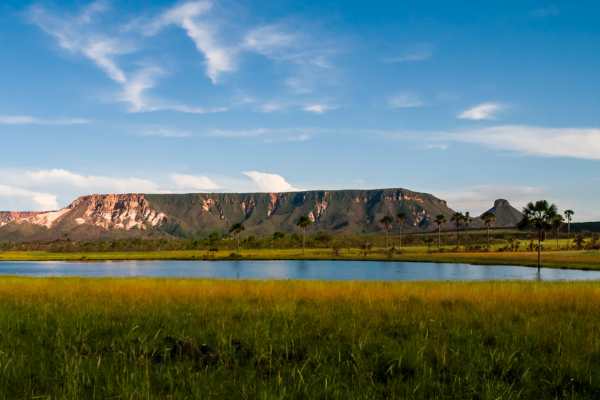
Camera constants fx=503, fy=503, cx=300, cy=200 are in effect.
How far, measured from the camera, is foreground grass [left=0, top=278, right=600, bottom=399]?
6.85 metres

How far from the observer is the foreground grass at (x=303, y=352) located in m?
6.85

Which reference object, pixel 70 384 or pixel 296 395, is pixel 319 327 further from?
pixel 70 384

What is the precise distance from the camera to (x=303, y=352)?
9414 mm

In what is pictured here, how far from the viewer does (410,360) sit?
328 inches

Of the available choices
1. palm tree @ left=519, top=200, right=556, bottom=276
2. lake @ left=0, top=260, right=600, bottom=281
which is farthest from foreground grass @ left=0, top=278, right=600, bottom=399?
palm tree @ left=519, top=200, right=556, bottom=276

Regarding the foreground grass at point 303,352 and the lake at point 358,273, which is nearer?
the foreground grass at point 303,352


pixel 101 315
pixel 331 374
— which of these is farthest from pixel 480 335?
pixel 101 315

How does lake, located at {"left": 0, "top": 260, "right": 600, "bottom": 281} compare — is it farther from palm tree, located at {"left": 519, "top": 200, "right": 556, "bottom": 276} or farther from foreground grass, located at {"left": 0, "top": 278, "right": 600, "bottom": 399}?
foreground grass, located at {"left": 0, "top": 278, "right": 600, "bottom": 399}

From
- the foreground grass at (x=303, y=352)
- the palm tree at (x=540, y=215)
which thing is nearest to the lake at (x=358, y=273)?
the palm tree at (x=540, y=215)

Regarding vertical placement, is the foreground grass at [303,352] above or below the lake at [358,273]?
above

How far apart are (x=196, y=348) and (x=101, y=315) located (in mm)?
5845

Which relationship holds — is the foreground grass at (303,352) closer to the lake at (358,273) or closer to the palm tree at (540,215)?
the lake at (358,273)

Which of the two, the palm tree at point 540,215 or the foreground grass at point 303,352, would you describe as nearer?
the foreground grass at point 303,352

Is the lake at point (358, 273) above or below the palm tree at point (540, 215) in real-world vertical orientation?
below
